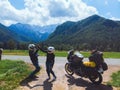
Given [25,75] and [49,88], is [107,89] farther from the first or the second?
[25,75]

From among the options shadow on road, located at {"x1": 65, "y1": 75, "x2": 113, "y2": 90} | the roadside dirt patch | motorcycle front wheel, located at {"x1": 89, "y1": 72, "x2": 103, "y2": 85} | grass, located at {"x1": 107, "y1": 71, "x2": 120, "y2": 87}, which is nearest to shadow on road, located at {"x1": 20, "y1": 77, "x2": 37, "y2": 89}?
the roadside dirt patch

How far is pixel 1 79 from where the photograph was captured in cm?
1691

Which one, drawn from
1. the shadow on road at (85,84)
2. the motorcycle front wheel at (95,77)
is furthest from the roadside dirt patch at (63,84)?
the motorcycle front wheel at (95,77)

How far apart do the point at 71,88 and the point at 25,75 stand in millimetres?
3732

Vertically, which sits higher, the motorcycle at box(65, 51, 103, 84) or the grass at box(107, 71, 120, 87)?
the motorcycle at box(65, 51, 103, 84)

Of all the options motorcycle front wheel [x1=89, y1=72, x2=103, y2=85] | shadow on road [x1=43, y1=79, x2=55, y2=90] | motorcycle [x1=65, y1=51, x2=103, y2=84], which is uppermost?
motorcycle [x1=65, y1=51, x2=103, y2=84]

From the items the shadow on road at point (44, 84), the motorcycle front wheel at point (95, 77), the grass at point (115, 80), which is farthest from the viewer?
the grass at point (115, 80)

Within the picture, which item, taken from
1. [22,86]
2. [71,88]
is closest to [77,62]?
[71,88]

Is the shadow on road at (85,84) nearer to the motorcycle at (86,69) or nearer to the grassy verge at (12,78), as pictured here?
the motorcycle at (86,69)

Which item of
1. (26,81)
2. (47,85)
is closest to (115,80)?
(47,85)

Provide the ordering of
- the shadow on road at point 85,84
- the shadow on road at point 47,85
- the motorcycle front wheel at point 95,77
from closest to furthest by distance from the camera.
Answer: the shadow on road at point 47,85 → the shadow on road at point 85,84 → the motorcycle front wheel at point 95,77

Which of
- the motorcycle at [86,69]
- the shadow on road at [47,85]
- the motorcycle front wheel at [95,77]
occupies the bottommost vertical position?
the shadow on road at [47,85]

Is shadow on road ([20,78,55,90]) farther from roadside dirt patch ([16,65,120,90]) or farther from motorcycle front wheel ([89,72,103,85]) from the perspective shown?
motorcycle front wheel ([89,72,103,85])

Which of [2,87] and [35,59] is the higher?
[35,59]
